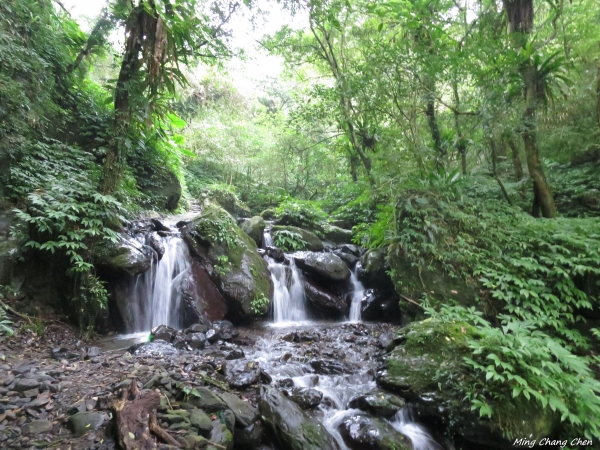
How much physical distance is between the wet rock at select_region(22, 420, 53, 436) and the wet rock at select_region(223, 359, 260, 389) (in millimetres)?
1972

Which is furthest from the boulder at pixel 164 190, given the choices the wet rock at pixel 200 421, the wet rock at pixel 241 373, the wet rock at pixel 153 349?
the wet rock at pixel 200 421

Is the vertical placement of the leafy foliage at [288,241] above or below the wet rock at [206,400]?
above

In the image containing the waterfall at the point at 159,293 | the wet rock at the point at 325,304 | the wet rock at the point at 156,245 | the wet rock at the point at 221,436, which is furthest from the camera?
the wet rock at the point at 325,304

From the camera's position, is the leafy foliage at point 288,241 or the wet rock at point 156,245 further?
the leafy foliage at point 288,241

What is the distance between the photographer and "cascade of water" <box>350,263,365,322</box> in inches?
336

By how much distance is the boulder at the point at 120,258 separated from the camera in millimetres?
5961

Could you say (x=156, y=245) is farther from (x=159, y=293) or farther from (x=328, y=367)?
(x=328, y=367)

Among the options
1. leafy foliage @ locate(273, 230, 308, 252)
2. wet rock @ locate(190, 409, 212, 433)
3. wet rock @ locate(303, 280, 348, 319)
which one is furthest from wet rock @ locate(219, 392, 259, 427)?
leafy foliage @ locate(273, 230, 308, 252)

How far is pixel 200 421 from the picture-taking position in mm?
3156

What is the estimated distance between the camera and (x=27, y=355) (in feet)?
14.6

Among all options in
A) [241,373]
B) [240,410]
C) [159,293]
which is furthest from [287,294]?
[240,410]

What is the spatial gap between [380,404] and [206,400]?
6.84 ft

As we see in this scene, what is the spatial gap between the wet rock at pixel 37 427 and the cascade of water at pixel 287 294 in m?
5.47

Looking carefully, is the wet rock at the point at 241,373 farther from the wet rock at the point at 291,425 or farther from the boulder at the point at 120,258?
the boulder at the point at 120,258
